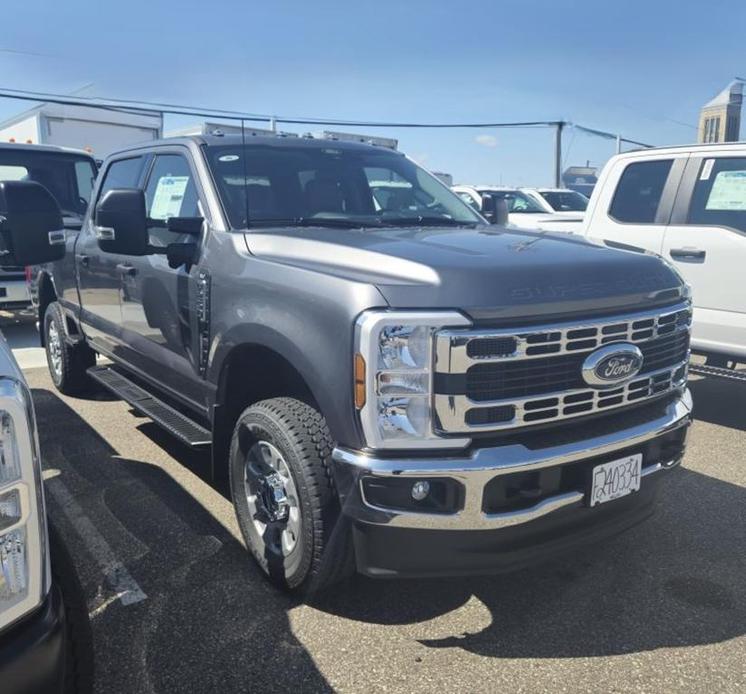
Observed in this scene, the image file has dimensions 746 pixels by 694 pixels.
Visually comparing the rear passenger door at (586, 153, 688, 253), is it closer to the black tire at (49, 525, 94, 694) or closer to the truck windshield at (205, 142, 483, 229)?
the truck windshield at (205, 142, 483, 229)

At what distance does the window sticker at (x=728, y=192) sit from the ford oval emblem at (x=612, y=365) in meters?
3.22

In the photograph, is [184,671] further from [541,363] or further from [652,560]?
[652,560]

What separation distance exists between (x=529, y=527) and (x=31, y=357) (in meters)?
6.73

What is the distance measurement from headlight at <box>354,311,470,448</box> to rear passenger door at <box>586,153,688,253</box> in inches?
154

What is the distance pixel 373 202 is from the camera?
405 centimetres

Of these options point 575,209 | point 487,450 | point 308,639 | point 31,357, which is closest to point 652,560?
point 487,450

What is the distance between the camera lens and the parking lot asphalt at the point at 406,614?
102 inches

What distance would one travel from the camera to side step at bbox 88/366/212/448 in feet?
12.0

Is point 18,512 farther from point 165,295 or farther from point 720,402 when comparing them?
point 720,402

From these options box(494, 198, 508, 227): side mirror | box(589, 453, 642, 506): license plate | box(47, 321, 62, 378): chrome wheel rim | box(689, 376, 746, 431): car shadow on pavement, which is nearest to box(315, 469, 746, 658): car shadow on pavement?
box(589, 453, 642, 506): license plate

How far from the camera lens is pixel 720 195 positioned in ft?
17.9

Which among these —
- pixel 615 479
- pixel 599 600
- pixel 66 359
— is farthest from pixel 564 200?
pixel 615 479

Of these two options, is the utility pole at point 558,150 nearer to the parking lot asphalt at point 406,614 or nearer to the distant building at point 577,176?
the distant building at point 577,176

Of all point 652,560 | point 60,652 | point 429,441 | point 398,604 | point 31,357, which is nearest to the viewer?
point 60,652
